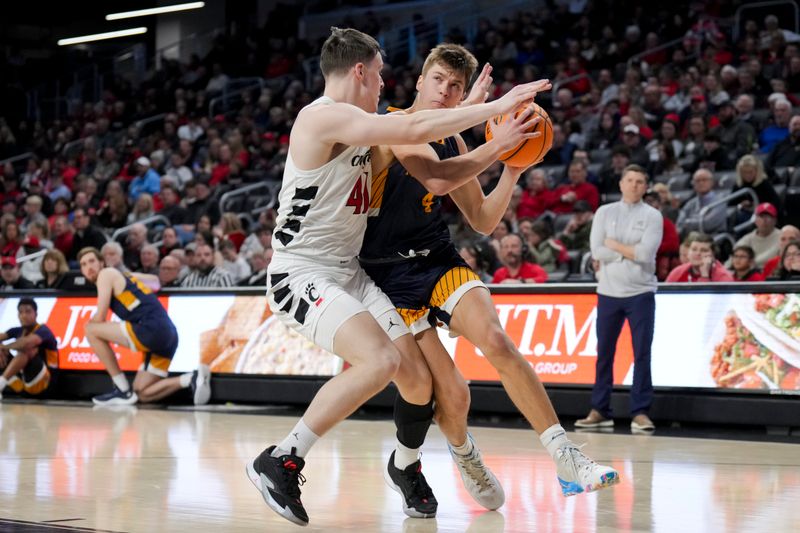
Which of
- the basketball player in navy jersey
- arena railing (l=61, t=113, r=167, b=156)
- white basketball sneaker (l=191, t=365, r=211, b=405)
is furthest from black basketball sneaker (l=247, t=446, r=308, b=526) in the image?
arena railing (l=61, t=113, r=167, b=156)

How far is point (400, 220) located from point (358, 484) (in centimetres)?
157

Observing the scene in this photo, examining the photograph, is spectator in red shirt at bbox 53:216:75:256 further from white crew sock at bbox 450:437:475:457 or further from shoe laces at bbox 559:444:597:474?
shoe laces at bbox 559:444:597:474

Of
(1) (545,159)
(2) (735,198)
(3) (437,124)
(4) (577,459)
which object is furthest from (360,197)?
(1) (545,159)

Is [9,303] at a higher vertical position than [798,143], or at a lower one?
lower

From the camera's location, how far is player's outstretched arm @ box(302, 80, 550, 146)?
4.39 meters

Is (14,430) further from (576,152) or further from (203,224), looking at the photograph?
(576,152)

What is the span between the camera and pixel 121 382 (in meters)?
11.6

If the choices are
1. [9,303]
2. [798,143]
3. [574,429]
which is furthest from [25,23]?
[574,429]

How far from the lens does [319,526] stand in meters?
4.70

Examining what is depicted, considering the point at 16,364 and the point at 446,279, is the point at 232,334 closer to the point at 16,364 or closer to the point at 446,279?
the point at 16,364

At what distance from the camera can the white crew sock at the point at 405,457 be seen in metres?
5.16

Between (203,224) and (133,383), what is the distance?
11.6ft

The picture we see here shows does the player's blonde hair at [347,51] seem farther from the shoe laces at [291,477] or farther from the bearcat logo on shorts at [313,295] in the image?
the shoe laces at [291,477]

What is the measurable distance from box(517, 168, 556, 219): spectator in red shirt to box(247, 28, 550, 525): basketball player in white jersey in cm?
872
